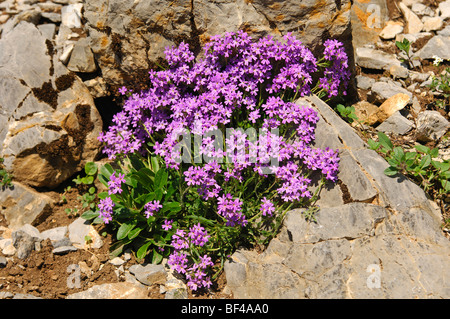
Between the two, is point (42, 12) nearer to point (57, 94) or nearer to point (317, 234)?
point (57, 94)

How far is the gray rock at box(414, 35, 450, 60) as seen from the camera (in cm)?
727

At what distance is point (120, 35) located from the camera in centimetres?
639

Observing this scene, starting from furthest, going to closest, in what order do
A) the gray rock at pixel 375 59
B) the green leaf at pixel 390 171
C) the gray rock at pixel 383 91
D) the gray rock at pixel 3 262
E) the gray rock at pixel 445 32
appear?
the gray rock at pixel 445 32
the gray rock at pixel 375 59
the gray rock at pixel 383 91
the gray rock at pixel 3 262
the green leaf at pixel 390 171

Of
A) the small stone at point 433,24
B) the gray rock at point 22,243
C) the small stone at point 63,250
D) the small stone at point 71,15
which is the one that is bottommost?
the small stone at point 63,250

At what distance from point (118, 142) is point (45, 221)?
5.42 feet

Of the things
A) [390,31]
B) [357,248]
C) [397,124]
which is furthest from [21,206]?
[390,31]

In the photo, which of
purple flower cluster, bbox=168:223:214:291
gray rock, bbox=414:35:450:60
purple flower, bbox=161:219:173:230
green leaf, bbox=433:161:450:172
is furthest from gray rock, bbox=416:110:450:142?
purple flower, bbox=161:219:173:230

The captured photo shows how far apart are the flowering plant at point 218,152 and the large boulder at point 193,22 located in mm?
259

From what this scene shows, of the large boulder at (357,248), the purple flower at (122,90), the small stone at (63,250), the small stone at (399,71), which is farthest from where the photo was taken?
the small stone at (399,71)

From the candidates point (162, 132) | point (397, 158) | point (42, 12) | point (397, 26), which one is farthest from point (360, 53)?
point (42, 12)

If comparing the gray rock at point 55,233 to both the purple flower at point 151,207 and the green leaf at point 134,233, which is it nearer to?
the green leaf at point 134,233

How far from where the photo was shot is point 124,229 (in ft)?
17.9

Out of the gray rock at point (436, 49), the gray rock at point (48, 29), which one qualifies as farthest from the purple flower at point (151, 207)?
the gray rock at point (436, 49)

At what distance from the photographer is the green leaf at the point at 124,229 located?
5.40 m
